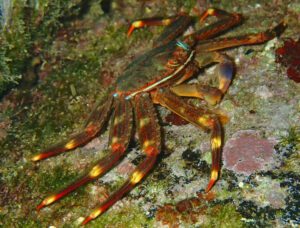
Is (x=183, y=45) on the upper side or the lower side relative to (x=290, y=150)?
upper

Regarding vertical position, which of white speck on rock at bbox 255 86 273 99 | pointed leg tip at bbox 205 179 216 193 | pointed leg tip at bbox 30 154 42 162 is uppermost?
white speck on rock at bbox 255 86 273 99

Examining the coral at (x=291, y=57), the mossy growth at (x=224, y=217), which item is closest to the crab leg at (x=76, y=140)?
the mossy growth at (x=224, y=217)

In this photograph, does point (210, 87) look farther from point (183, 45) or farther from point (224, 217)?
point (224, 217)

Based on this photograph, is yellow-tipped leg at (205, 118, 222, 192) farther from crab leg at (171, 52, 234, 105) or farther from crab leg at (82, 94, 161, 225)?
crab leg at (82, 94, 161, 225)

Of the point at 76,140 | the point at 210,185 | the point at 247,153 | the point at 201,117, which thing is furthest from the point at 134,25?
the point at 210,185

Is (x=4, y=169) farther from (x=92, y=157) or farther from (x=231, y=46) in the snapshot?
(x=231, y=46)

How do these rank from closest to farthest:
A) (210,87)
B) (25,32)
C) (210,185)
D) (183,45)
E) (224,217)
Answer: (224,217) < (210,185) < (210,87) < (183,45) < (25,32)

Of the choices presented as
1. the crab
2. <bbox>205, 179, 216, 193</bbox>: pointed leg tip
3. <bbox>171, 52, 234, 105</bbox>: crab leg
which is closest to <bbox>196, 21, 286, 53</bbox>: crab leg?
the crab
